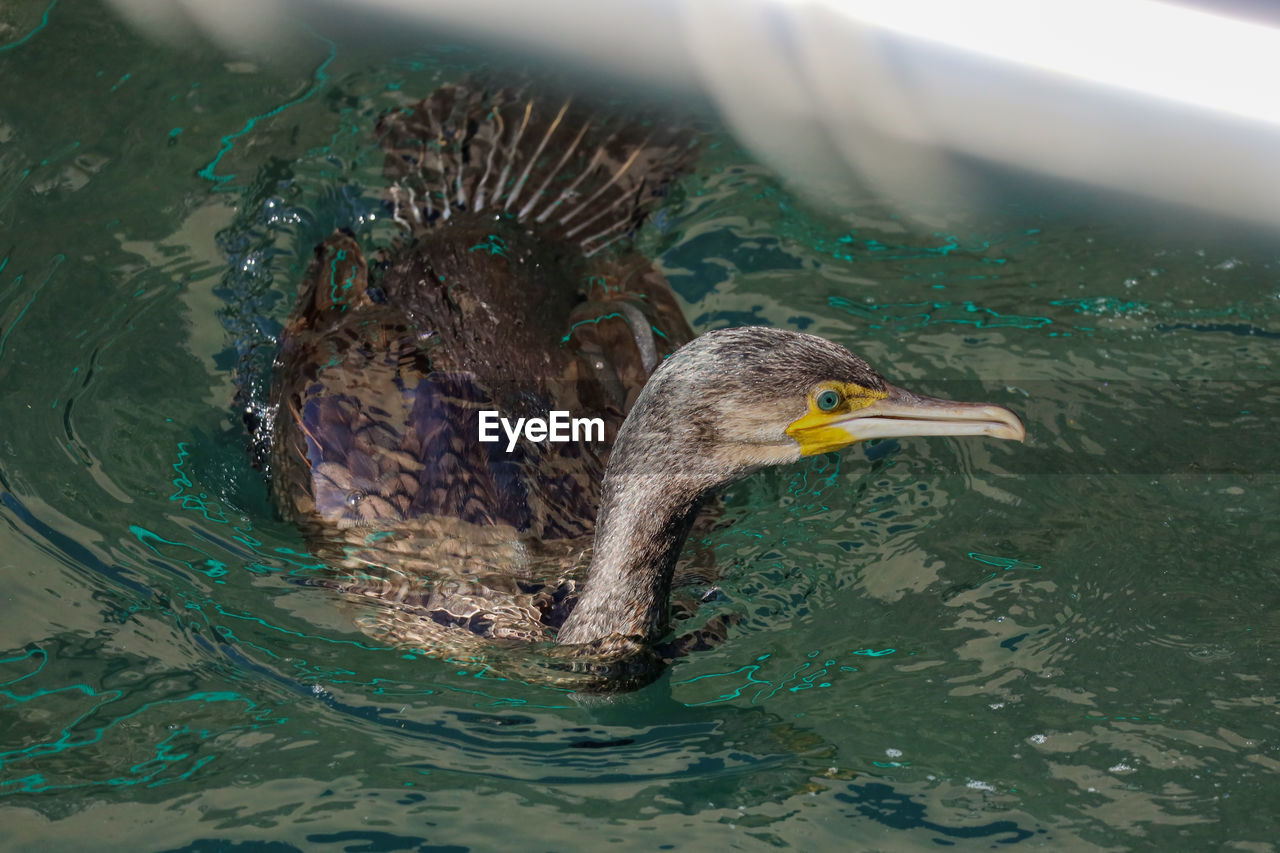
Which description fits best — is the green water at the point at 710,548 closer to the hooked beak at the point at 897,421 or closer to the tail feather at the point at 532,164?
the tail feather at the point at 532,164

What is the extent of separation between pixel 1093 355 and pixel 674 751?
2480 mm

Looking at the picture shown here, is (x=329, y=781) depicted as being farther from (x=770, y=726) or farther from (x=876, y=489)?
(x=876, y=489)

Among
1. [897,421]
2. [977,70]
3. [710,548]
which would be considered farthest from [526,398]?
[977,70]

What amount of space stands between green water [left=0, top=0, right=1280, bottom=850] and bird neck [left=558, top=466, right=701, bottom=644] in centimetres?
23

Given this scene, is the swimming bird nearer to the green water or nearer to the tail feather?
the tail feather

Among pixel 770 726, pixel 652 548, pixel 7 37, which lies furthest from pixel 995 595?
pixel 7 37

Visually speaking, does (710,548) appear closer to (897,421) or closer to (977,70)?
(897,421)

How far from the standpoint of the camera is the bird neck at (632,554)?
387cm

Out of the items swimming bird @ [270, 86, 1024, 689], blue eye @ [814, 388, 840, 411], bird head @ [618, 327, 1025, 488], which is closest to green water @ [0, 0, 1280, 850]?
swimming bird @ [270, 86, 1024, 689]

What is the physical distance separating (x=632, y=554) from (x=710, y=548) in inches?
26.4

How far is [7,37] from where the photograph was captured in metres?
5.98

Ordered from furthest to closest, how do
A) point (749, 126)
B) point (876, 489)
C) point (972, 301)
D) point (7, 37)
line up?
point (7, 37) → point (972, 301) → point (749, 126) → point (876, 489)

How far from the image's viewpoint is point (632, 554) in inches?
155

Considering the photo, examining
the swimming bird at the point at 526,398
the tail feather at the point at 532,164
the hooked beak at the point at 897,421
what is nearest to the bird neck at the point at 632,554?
the swimming bird at the point at 526,398
